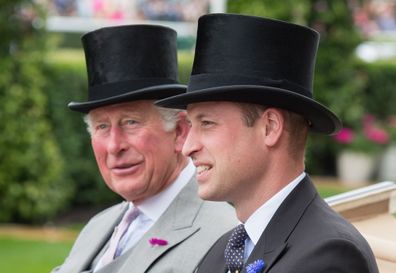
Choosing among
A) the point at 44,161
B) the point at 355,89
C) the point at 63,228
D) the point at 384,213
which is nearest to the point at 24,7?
the point at 44,161

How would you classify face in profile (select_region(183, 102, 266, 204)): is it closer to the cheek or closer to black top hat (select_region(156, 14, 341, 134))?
black top hat (select_region(156, 14, 341, 134))

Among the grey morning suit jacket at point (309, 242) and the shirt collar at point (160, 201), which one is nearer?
the grey morning suit jacket at point (309, 242)

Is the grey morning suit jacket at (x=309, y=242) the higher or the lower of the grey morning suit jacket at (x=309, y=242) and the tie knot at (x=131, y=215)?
the higher

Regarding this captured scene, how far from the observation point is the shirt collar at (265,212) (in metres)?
2.82

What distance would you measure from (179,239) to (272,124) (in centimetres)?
107

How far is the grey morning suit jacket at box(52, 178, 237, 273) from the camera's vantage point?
144 inches

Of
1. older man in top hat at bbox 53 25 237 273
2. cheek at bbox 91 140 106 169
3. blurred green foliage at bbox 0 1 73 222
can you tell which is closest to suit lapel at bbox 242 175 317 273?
older man in top hat at bbox 53 25 237 273

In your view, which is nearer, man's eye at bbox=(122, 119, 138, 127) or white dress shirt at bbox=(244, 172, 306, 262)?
white dress shirt at bbox=(244, 172, 306, 262)

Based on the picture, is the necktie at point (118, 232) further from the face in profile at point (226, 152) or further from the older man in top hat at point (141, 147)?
the face in profile at point (226, 152)

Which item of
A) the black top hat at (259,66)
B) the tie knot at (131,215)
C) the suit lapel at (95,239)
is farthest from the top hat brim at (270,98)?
the suit lapel at (95,239)

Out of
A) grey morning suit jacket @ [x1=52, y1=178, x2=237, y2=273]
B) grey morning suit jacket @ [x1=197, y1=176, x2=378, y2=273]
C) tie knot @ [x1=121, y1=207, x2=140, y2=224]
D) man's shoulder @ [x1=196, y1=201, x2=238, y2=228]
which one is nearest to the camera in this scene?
grey morning suit jacket @ [x1=197, y1=176, x2=378, y2=273]

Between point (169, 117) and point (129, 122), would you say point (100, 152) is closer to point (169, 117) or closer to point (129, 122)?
point (129, 122)

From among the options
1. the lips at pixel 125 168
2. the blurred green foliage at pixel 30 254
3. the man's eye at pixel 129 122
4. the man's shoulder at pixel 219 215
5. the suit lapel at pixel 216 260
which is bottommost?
the blurred green foliage at pixel 30 254

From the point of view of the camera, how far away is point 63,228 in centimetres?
973
